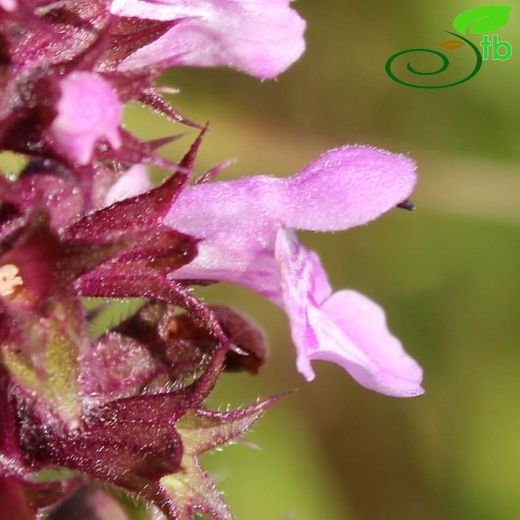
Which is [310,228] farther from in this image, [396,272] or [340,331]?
[396,272]

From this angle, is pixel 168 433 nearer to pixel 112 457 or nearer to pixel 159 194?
pixel 112 457

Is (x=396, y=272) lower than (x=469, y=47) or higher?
lower

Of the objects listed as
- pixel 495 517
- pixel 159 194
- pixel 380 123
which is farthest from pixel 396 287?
pixel 159 194

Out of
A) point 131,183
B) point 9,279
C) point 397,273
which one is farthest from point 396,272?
point 9,279

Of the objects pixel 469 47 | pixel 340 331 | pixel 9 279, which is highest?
pixel 9 279

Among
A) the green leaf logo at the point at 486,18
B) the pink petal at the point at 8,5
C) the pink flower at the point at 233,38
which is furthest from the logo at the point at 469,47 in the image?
the pink petal at the point at 8,5
